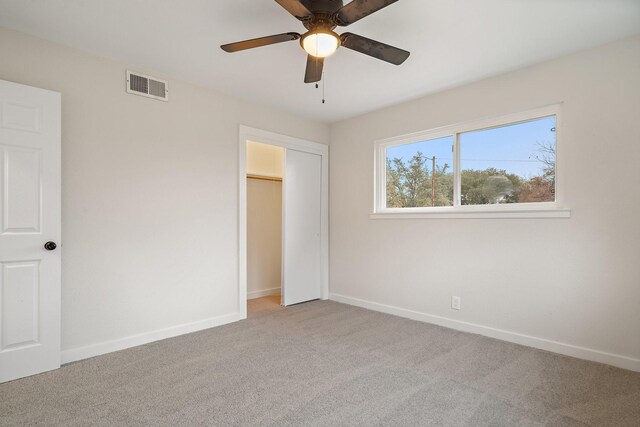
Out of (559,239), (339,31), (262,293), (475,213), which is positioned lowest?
(262,293)

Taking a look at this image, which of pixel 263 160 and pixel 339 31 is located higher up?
pixel 339 31

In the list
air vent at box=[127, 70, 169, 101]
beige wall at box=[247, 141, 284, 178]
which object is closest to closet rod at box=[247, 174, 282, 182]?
beige wall at box=[247, 141, 284, 178]

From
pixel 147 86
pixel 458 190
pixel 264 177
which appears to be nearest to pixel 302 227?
pixel 264 177

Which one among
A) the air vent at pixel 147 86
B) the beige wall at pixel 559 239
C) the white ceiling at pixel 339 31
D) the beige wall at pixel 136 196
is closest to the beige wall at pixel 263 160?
the beige wall at pixel 136 196

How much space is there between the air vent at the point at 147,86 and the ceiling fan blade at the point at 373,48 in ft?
6.32

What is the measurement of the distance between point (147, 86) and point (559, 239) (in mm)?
3825

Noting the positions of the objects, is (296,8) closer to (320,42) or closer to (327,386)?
(320,42)

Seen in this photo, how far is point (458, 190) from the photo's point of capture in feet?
11.2

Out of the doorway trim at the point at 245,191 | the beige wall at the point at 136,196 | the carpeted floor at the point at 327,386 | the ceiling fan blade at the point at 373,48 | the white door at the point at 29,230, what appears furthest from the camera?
the doorway trim at the point at 245,191

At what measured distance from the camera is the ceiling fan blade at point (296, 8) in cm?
167

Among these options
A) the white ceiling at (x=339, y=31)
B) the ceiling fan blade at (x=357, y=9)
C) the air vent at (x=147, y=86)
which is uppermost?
the white ceiling at (x=339, y=31)

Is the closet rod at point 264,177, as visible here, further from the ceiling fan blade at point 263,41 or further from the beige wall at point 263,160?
the ceiling fan blade at point 263,41

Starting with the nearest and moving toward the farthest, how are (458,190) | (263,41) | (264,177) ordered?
(263,41), (458,190), (264,177)

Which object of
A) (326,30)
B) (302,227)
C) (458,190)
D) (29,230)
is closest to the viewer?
(326,30)
